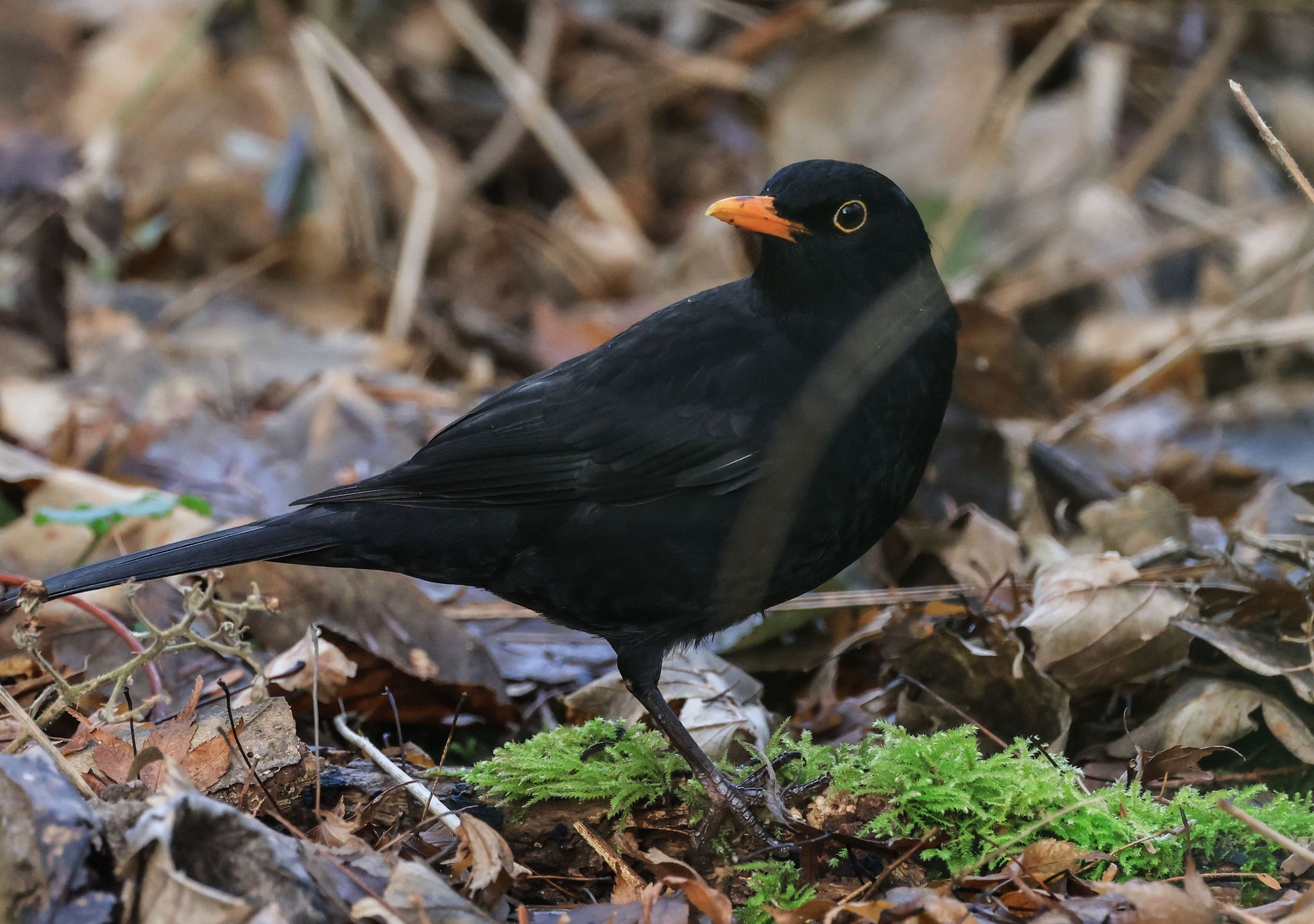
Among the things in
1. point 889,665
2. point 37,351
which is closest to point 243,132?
point 37,351

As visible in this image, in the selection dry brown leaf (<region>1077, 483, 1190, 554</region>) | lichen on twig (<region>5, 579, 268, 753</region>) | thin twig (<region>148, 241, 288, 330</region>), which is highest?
thin twig (<region>148, 241, 288, 330</region>)

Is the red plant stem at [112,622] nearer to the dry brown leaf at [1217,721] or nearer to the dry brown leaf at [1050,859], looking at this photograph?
the dry brown leaf at [1050,859]

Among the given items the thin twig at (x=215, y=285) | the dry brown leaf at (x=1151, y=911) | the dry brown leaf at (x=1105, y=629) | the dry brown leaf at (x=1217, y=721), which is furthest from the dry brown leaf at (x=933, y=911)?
the thin twig at (x=215, y=285)

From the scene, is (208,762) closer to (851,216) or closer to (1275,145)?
(851,216)

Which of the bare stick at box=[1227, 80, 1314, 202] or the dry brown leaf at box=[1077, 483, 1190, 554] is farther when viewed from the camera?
the dry brown leaf at box=[1077, 483, 1190, 554]

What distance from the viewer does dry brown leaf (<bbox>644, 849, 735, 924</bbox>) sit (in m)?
2.49

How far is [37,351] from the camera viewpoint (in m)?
6.00

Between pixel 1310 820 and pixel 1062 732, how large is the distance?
0.65 metres

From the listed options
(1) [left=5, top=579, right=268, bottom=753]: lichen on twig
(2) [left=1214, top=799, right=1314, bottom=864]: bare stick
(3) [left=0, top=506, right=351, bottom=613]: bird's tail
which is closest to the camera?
(2) [left=1214, top=799, right=1314, bottom=864]: bare stick

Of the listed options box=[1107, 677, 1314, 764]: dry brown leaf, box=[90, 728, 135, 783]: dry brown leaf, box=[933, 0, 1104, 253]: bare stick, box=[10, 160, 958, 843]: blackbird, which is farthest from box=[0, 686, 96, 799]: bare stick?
box=[933, 0, 1104, 253]: bare stick

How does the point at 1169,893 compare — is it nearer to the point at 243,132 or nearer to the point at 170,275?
the point at 170,275

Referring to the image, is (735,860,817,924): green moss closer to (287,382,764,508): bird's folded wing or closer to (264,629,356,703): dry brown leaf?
(287,382,764,508): bird's folded wing

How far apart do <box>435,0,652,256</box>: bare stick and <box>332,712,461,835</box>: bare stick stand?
574 cm

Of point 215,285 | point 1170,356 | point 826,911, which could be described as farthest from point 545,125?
point 826,911
